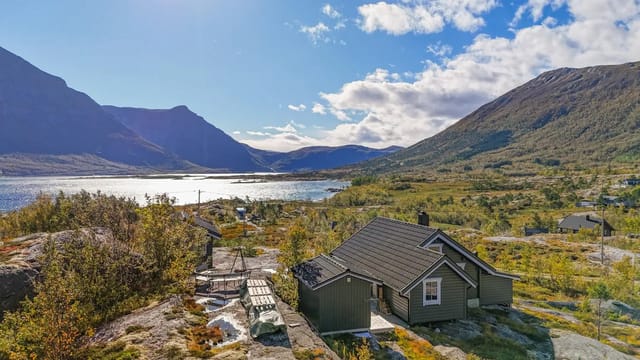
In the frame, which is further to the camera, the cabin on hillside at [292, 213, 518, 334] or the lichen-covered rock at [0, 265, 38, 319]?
the cabin on hillside at [292, 213, 518, 334]

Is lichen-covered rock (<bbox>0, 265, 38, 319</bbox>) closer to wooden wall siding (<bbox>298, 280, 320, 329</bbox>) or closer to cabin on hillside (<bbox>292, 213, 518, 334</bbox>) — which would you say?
cabin on hillside (<bbox>292, 213, 518, 334</bbox>)

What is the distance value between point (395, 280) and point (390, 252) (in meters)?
2.81

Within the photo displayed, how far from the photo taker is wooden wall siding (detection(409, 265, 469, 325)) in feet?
63.2

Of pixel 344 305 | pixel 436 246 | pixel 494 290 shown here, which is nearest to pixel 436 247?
pixel 436 246

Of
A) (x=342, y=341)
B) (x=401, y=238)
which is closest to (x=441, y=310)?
(x=401, y=238)

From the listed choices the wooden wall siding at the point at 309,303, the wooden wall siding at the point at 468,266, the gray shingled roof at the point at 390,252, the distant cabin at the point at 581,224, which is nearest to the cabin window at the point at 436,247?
the wooden wall siding at the point at 468,266

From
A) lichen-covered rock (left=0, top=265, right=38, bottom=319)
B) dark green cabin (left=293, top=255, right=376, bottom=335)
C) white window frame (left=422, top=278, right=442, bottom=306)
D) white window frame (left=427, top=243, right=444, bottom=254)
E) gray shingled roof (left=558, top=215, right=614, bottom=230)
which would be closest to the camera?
lichen-covered rock (left=0, top=265, right=38, bottom=319)

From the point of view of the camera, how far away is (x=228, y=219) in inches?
2571

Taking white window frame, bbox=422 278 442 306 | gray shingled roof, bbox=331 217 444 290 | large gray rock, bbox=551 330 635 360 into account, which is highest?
gray shingled roof, bbox=331 217 444 290

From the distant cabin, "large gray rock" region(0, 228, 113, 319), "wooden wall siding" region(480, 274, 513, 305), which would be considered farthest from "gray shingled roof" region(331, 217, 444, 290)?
the distant cabin

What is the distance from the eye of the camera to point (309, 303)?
54.6ft

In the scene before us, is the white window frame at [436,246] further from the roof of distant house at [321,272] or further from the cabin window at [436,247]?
the roof of distant house at [321,272]

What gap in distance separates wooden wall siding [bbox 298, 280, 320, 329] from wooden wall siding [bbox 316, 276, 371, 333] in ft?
0.76

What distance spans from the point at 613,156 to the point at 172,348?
225399 millimetres
